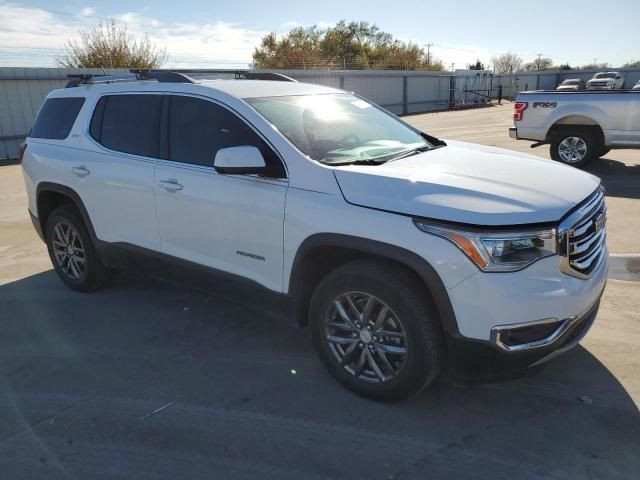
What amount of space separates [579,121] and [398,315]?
28.3 ft

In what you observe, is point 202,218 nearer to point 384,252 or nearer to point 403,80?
point 384,252

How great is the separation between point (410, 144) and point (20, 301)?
12.5 feet

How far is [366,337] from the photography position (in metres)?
3.05

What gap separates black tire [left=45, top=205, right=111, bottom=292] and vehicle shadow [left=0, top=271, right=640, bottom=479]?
88 centimetres

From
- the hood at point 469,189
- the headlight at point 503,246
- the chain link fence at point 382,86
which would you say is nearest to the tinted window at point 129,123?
the chain link fence at point 382,86

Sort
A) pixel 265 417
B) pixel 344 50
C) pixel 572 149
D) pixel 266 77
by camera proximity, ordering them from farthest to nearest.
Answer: pixel 344 50 → pixel 572 149 → pixel 266 77 → pixel 265 417

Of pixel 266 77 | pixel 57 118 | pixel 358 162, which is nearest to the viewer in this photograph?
pixel 358 162

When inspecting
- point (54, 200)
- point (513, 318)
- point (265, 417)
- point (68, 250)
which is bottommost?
point (265, 417)

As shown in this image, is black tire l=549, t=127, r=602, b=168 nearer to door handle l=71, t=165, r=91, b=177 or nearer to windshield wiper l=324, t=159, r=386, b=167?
windshield wiper l=324, t=159, r=386, b=167

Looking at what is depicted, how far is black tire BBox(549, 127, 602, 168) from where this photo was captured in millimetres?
9898

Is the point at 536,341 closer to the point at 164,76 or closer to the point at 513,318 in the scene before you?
the point at 513,318

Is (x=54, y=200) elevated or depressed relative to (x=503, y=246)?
depressed

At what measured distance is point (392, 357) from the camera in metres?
3.01

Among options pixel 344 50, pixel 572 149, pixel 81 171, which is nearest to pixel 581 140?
pixel 572 149
